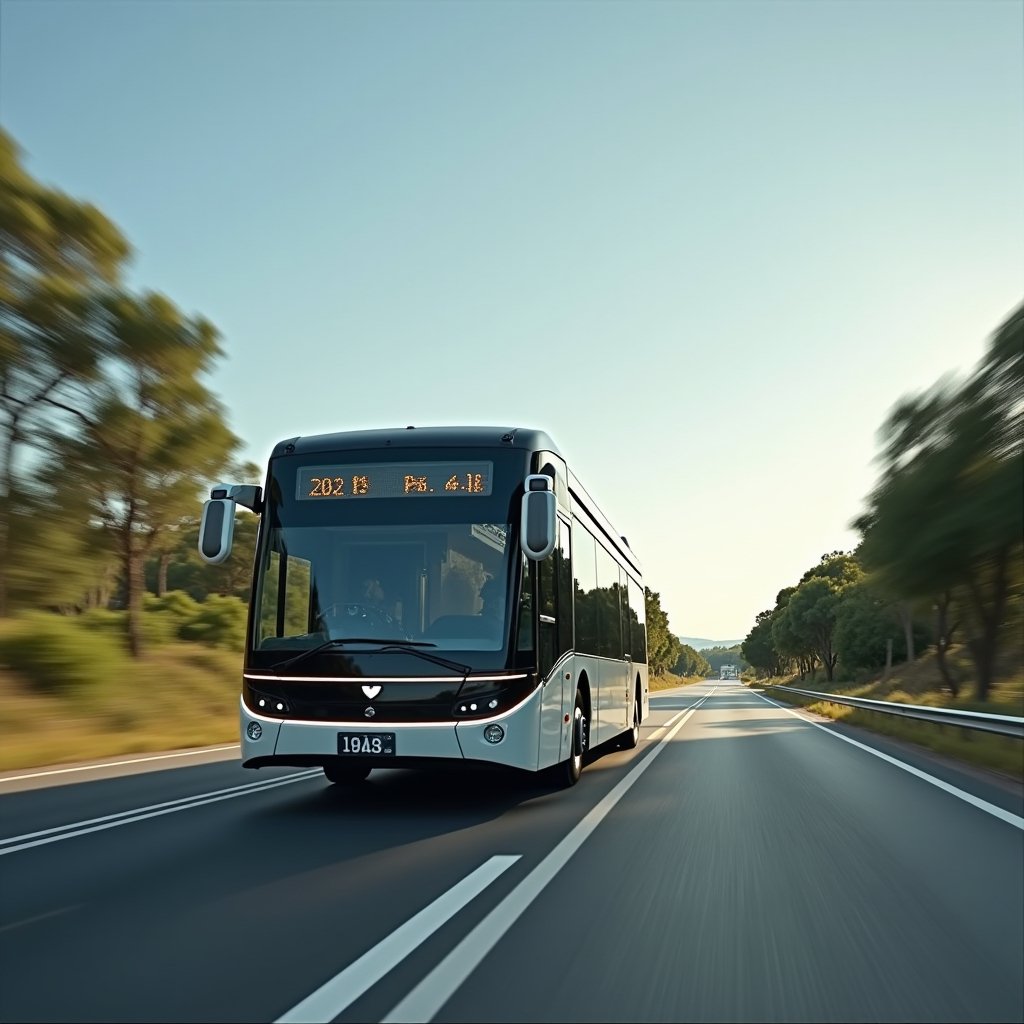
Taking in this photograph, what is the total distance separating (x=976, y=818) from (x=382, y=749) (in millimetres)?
5039

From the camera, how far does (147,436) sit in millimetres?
25156

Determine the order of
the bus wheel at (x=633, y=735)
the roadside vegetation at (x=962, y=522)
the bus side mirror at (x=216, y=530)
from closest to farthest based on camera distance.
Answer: the bus side mirror at (x=216, y=530), the bus wheel at (x=633, y=735), the roadside vegetation at (x=962, y=522)

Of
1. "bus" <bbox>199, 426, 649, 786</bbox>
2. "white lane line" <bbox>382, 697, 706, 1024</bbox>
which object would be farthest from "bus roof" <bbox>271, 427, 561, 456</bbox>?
"white lane line" <bbox>382, 697, 706, 1024</bbox>

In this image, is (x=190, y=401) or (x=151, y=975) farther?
(x=190, y=401)

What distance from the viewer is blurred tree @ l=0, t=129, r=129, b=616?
68.5 ft

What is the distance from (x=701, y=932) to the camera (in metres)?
5.20

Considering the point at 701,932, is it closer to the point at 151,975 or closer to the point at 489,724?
the point at 151,975

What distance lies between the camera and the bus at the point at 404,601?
8.93 m

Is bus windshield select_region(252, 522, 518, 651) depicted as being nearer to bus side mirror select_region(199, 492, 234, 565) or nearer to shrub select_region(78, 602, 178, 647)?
bus side mirror select_region(199, 492, 234, 565)

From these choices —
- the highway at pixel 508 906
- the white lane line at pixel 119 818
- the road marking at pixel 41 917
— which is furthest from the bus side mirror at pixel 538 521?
the road marking at pixel 41 917

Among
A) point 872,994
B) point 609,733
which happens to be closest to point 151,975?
point 872,994

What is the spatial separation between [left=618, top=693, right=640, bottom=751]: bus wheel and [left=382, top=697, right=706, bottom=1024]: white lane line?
8.92 meters

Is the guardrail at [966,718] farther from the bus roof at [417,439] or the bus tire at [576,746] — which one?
the bus roof at [417,439]

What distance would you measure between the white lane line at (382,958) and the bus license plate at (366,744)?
2.47m
